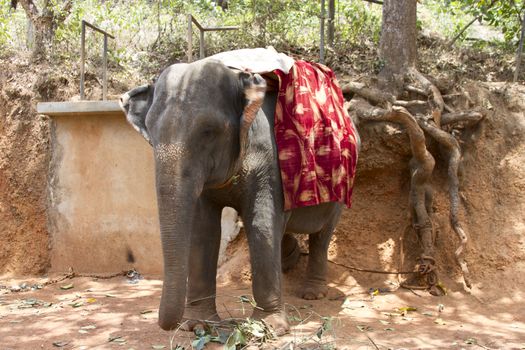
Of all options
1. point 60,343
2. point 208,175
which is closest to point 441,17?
point 208,175

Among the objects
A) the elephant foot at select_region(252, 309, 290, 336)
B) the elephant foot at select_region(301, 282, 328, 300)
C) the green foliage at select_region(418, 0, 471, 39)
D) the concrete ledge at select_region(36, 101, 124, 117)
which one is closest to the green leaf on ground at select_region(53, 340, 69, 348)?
the elephant foot at select_region(252, 309, 290, 336)

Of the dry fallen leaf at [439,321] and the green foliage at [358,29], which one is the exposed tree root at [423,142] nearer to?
the dry fallen leaf at [439,321]

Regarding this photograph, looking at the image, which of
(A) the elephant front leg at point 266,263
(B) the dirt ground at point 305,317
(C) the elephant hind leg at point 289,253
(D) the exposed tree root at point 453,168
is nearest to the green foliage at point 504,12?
(D) the exposed tree root at point 453,168

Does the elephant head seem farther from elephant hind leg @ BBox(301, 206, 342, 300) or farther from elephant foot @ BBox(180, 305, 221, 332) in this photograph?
elephant hind leg @ BBox(301, 206, 342, 300)

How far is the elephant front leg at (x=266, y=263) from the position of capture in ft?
15.1

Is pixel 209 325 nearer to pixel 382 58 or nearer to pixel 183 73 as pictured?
pixel 183 73

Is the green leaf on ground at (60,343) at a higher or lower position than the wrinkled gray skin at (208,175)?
lower

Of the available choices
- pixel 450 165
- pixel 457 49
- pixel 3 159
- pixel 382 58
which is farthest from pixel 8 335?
pixel 457 49

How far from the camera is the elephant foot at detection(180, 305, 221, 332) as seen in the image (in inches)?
184

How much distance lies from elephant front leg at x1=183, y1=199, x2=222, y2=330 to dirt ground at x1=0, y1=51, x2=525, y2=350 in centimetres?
31

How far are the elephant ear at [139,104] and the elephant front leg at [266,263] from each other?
995 millimetres

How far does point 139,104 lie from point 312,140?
133 cm

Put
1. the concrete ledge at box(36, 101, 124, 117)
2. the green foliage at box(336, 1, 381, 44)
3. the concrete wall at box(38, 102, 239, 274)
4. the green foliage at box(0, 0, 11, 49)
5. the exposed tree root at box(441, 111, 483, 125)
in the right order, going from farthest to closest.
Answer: the green foliage at box(0, 0, 11, 49) → the green foliage at box(336, 1, 381, 44) → the concrete wall at box(38, 102, 239, 274) → the concrete ledge at box(36, 101, 124, 117) → the exposed tree root at box(441, 111, 483, 125)

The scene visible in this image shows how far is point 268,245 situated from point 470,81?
3933mm
